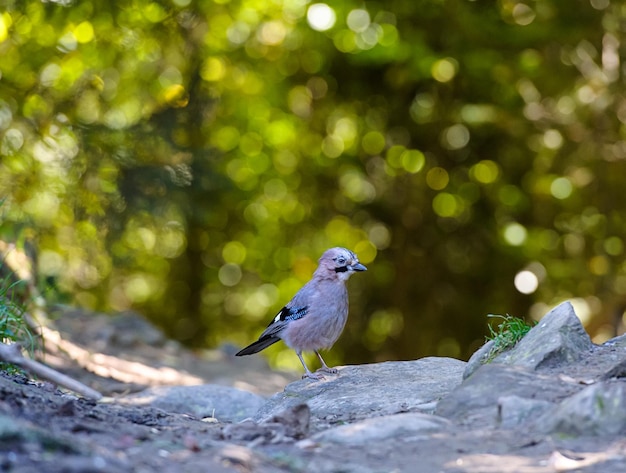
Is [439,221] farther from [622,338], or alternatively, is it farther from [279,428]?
[279,428]

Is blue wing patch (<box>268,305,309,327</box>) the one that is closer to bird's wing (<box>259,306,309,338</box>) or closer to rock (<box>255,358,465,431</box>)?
bird's wing (<box>259,306,309,338</box>)

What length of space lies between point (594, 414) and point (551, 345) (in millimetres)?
1091

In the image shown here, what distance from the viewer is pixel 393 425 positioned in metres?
4.62

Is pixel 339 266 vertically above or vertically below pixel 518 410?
Answer: above

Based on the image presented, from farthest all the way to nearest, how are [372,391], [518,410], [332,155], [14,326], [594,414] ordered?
[332,155], [14,326], [372,391], [518,410], [594,414]

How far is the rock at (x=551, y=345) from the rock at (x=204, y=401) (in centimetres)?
227

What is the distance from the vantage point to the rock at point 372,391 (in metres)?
5.54

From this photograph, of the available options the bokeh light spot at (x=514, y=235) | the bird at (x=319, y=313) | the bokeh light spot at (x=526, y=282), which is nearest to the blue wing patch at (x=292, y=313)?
the bird at (x=319, y=313)

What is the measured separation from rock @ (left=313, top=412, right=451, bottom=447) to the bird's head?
9.03ft

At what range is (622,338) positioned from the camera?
6113mm

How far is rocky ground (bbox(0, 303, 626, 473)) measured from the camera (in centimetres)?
402

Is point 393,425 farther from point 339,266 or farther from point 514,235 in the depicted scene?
point 514,235

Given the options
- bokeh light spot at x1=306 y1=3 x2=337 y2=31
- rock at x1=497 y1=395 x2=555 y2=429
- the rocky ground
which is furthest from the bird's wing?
bokeh light spot at x1=306 y1=3 x2=337 y2=31

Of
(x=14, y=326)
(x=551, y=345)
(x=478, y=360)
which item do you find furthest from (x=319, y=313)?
(x=14, y=326)
